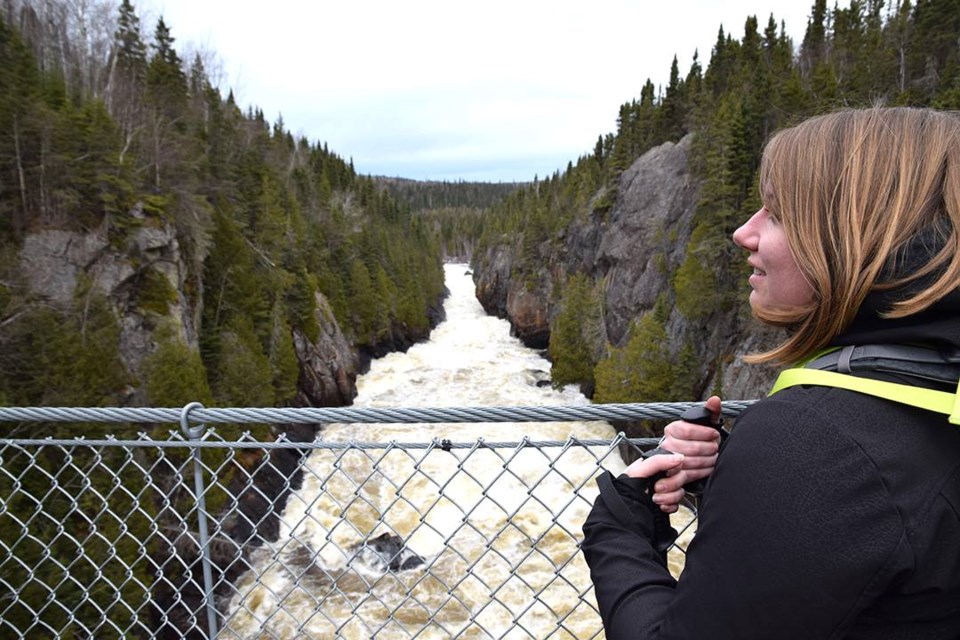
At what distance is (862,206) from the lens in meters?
1.08

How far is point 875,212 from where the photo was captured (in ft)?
3.51

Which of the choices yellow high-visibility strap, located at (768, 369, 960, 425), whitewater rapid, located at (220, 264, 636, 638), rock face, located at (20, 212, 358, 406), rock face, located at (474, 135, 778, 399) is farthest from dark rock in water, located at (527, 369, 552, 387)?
yellow high-visibility strap, located at (768, 369, 960, 425)

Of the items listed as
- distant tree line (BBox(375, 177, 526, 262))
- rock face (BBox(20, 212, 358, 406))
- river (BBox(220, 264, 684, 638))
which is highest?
distant tree line (BBox(375, 177, 526, 262))

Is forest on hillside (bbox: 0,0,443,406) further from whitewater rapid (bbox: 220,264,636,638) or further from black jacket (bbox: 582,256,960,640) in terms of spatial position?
black jacket (bbox: 582,256,960,640)

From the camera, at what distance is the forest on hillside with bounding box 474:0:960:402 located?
67.8 feet

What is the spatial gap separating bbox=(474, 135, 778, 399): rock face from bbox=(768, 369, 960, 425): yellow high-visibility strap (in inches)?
513

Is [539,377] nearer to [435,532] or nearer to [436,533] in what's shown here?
[436,533]

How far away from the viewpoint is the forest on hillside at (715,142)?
20659 millimetres

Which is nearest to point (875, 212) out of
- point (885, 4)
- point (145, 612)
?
point (145, 612)

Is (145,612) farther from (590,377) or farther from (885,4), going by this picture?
(885,4)

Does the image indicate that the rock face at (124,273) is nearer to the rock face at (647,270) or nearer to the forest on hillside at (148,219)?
the forest on hillside at (148,219)

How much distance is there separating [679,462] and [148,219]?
19248 mm

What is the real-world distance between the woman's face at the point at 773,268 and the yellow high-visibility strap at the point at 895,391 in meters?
0.22

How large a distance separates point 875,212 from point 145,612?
13.2 m
